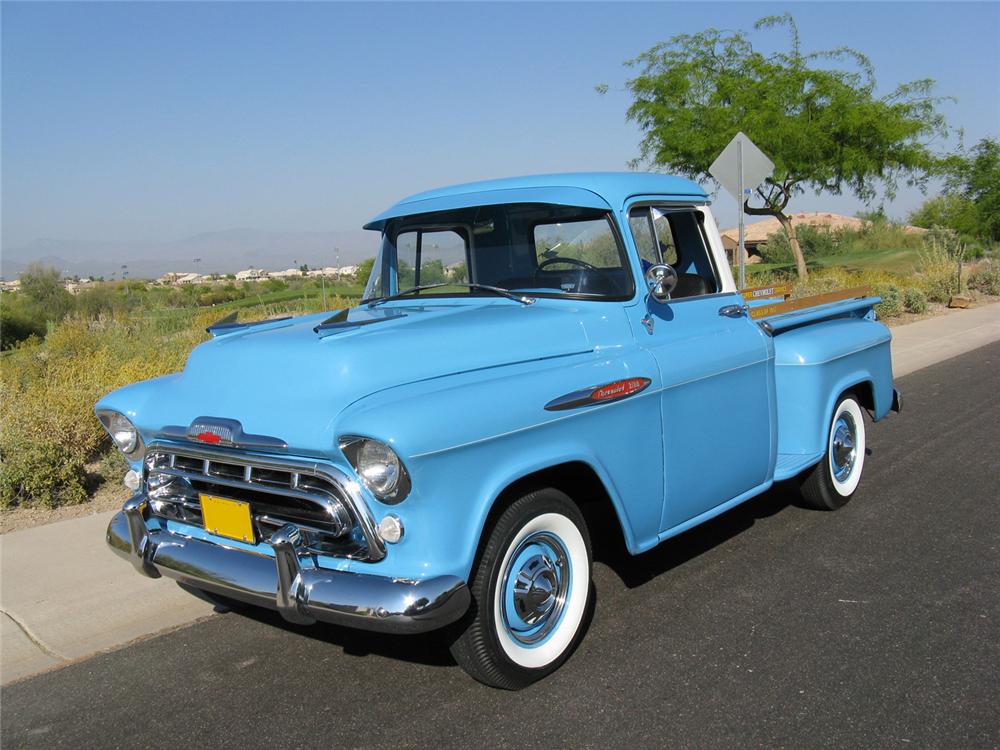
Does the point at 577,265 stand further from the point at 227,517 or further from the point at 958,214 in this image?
the point at 958,214

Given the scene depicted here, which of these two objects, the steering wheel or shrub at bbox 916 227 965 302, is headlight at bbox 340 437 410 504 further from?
Answer: shrub at bbox 916 227 965 302

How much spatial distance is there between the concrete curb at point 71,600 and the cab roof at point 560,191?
7.53 feet

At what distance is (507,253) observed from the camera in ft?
14.6

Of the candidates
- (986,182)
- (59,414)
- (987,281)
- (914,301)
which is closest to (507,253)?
(59,414)

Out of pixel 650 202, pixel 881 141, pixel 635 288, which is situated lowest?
pixel 635 288

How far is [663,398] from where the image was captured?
3.88 metres

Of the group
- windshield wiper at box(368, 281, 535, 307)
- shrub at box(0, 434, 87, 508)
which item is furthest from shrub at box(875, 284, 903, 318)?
shrub at box(0, 434, 87, 508)

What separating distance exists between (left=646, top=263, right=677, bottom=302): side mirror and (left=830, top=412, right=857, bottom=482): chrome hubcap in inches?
74.2

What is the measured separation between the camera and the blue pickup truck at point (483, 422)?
2973mm

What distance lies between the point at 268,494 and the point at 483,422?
83 cm

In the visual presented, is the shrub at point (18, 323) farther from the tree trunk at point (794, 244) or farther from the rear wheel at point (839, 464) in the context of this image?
the tree trunk at point (794, 244)

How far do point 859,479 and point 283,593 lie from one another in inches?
164

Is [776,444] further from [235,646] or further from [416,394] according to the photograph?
[235,646]

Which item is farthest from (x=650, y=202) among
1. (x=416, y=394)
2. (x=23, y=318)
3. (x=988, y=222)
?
(x=988, y=222)
